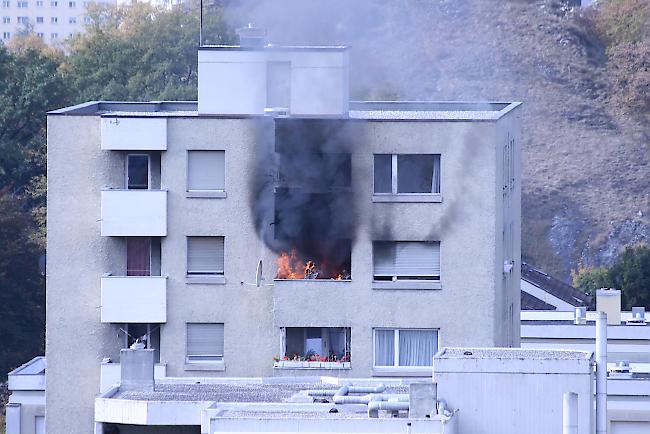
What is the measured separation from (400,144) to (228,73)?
370 centimetres

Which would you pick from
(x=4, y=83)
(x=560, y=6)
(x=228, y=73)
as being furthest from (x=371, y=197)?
(x=560, y=6)

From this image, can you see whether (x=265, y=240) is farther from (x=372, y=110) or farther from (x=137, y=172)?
(x=372, y=110)

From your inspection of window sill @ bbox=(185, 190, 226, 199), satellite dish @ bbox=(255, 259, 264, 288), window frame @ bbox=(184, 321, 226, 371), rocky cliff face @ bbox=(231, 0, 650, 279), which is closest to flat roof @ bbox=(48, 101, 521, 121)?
window sill @ bbox=(185, 190, 226, 199)

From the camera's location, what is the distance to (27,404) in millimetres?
47781

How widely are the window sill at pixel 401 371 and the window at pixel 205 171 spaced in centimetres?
446

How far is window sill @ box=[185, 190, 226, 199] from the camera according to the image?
4125 cm

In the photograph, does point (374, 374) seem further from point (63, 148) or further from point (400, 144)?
point (63, 148)

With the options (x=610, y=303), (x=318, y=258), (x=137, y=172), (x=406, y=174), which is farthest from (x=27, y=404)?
(x=610, y=303)

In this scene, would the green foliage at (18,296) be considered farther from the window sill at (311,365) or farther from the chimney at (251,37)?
the window sill at (311,365)

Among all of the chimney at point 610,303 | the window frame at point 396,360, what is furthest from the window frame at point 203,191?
the chimney at point 610,303

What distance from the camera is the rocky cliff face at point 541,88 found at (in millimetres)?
101438

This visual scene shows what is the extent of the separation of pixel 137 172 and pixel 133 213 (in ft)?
2.66

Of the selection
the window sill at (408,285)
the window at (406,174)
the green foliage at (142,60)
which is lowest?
the window sill at (408,285)

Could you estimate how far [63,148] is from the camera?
136ft
